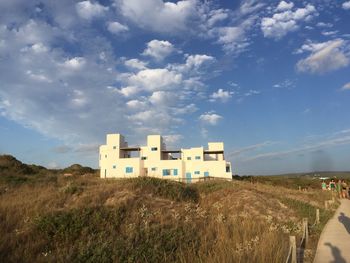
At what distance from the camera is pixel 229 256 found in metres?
6.74

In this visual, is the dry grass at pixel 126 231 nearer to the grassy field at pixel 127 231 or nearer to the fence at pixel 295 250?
the grassy field at pixel 127 231

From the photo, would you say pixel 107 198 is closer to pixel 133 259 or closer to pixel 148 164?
pixel 133 259

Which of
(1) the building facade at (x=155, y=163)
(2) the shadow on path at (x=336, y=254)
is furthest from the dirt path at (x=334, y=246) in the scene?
(1) the building facade at (x=155, y=163)

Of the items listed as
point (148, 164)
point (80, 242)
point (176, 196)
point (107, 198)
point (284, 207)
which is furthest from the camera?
point (148, 164)

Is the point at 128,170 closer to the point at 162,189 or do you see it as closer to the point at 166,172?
the point at 166,172

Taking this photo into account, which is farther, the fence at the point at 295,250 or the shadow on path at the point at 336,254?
the shadow on path at the point at 336,254

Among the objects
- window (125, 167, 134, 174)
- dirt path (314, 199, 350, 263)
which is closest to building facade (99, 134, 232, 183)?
window (125, 167, 134, 174)

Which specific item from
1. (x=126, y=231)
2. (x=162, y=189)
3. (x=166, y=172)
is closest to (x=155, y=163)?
(x=166, y=172)

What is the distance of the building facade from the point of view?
51.3 m

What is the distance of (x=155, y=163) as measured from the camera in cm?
5253

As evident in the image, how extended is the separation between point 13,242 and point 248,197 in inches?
571

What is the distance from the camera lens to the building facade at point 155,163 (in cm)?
5134

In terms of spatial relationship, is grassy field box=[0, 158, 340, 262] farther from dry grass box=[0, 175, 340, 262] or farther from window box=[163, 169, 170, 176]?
window box=[163, 169, 170, 176]

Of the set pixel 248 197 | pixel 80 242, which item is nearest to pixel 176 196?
pixel 248 197
